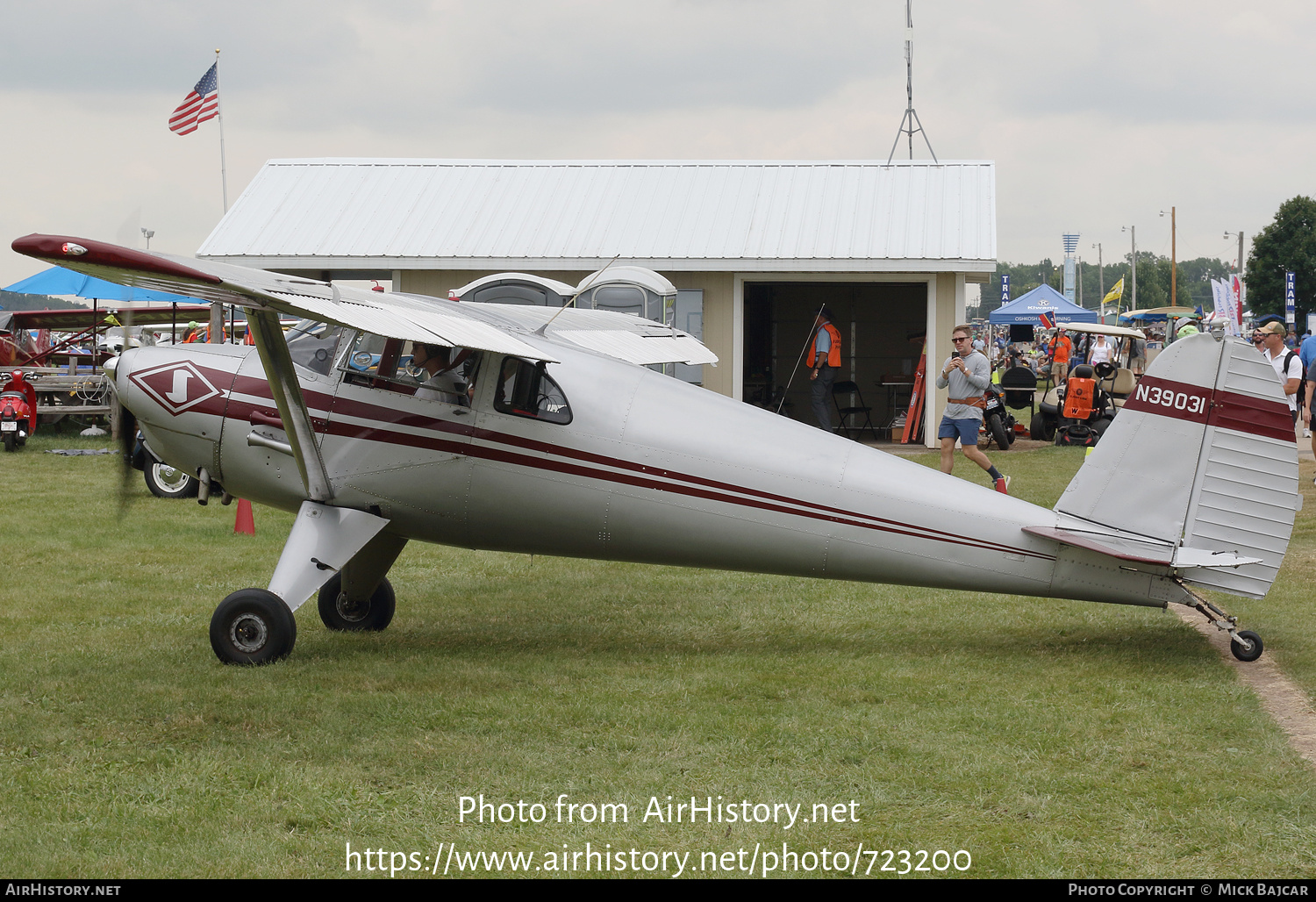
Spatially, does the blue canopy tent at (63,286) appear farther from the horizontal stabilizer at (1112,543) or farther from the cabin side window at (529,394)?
the horizontal stabilizer at (1112,543)

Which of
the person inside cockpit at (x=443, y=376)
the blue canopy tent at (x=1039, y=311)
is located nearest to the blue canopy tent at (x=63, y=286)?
the person inside cockpit at (x=443, y=376)

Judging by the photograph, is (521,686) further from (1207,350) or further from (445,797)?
(1207,350)

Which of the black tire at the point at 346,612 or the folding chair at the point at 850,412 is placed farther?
the folding chair at the point at 850,412

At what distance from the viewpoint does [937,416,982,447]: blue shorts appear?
14492 mm

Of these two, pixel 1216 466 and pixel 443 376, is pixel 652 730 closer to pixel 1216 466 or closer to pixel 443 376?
pixel 443 376

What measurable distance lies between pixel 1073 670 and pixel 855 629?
175 centimetres

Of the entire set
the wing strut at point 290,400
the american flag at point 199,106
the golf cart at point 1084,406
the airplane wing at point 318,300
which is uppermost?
the american flag at point 199,106

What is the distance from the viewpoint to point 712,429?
25.3 feet

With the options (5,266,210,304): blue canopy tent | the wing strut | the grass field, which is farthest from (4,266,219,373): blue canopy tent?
the wing strut

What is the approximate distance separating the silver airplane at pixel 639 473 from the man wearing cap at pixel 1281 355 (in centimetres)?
620

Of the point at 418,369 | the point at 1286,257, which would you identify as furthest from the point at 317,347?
the point at 1286,257

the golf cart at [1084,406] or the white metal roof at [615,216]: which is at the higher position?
the white metal roof at [615,216]

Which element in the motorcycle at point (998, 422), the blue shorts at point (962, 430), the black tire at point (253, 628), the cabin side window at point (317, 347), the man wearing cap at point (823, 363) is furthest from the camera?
the motorcycle at point (998, 422)

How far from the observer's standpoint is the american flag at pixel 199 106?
23438mm
